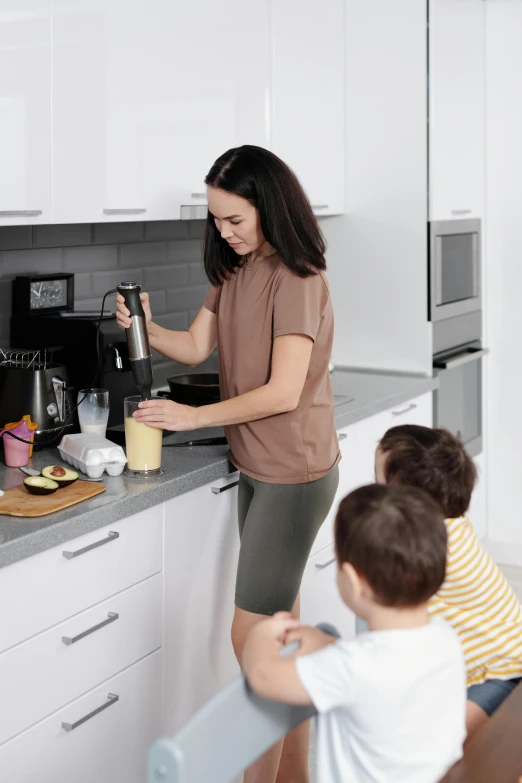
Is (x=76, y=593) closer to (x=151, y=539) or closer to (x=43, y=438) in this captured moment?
(x=151, y=539)

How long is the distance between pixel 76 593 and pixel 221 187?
34.7 inches

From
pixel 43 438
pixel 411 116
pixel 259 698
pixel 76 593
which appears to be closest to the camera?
pixel 259 698

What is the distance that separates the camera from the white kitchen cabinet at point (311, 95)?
3018 mm

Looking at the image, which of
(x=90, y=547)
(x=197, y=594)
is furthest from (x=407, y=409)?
(x=90, y=547)

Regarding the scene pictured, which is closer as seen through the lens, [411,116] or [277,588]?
[277,588]

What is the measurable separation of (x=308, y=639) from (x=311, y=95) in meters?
2.37

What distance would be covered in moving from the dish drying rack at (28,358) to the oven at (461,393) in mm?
1660

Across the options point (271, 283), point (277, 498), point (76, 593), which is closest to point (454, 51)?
point (271, 283)

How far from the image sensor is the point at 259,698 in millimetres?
1153

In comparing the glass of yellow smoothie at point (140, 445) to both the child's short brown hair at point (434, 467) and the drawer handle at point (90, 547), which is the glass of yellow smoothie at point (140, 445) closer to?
the drawer handle at point (90, 547)

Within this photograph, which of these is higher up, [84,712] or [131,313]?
[131,313]

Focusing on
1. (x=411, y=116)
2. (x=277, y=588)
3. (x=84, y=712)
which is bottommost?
(x=84, y=712)

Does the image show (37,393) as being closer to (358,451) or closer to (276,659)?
(358,451)

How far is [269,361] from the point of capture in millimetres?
2145
